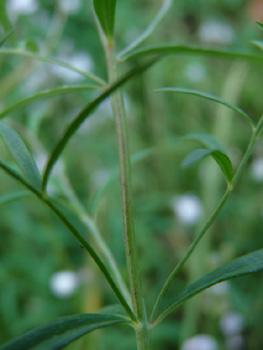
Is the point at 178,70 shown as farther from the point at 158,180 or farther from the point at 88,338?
the point at 88,338

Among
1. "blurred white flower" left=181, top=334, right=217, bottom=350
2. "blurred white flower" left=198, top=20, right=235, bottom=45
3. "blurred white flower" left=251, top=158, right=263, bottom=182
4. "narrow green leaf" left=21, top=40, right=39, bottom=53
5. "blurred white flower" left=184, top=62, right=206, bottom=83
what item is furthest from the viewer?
"blurred white flower" left=198, top=20, right=235, bottom=45

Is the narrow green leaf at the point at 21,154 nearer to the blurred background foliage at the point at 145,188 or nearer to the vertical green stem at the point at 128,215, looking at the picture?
the vertical green stem at the point at 128,215

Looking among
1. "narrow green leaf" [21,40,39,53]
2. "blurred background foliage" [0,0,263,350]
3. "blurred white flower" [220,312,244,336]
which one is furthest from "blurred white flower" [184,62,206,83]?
"narrow green leaf" [21,40,39,53]

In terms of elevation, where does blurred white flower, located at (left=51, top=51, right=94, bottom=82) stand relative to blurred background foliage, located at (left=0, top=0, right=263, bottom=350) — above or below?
above

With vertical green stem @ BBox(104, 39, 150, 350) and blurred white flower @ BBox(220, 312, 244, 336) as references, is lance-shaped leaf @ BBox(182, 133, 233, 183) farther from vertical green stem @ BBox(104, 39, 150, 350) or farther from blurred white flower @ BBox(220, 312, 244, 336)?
blurred white flower @ BBox(220, 312, 244, 336)

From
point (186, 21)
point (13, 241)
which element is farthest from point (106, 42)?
point (186, 21)

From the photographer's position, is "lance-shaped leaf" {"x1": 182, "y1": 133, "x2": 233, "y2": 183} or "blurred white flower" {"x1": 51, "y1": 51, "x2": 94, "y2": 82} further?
"blurred white flower" {"x1": 51, "y1": 51, "x2": 94, "y2": 82}

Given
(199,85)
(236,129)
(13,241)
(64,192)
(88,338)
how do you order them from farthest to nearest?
(199,85) < (236,129) < (13,241) < (88,338) < (64,192)

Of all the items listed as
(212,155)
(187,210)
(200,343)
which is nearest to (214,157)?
(212,155)
